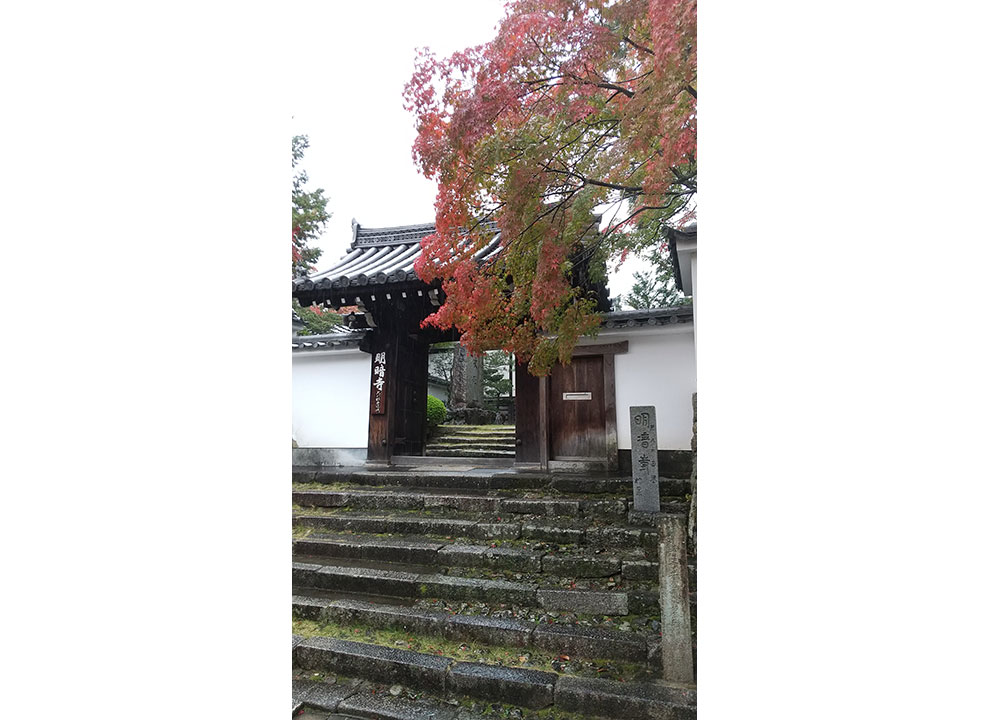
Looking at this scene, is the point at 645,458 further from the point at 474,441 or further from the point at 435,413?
the point at 435,413

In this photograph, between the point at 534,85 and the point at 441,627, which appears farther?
the point at 441,627

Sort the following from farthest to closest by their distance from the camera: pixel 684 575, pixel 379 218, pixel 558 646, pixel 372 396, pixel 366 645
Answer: pixel 372 396 → pixel 379 218 → pixel 366 645 → pixel 558 646 → pixel 684 575

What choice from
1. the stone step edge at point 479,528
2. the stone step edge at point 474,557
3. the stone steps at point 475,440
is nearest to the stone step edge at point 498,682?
the stone step edge at point 474,557

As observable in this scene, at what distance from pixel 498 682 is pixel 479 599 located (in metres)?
0.44

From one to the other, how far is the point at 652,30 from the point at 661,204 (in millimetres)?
450

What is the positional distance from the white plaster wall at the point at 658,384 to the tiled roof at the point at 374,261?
42.0 inches

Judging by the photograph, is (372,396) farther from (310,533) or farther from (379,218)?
(379,218)

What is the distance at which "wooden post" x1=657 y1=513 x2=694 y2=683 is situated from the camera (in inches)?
61.1

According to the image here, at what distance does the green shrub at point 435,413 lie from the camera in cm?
265

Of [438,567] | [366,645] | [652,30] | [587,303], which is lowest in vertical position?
[366,645]

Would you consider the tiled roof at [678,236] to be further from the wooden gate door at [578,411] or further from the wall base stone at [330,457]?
the wall base stone at [330,457]

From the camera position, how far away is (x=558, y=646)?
67.8 inches

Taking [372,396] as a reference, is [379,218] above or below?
above
